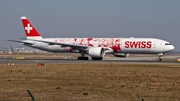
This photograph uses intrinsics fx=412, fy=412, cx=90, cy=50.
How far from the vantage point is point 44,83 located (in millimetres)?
27031

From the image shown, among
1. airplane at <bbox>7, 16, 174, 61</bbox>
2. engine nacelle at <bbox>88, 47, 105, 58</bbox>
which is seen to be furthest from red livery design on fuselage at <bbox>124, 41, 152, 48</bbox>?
engine nacelle at <bbox>88, 47, 105, 58</bbox>

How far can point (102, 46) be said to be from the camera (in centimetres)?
6631

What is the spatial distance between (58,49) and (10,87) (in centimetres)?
4525

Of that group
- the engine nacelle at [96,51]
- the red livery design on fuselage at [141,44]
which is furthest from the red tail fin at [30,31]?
the red livery design on fuselage at [141,44]

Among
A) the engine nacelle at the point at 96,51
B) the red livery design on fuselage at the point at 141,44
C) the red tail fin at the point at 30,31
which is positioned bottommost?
the engine nacelle at the point at 96,51

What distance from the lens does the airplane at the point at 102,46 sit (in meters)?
63.1

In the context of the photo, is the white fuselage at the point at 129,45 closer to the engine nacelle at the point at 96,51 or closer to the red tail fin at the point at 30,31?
the engine nacelle at the point at 96,51

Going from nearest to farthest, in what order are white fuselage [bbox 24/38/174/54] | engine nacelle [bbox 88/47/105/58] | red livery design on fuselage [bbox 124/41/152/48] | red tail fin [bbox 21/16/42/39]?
red livery design on fuselage [bbox 124/41/152/48], white fuselage [bbox 24/38/174/54], engine nacelle [bbox 88/47/105/58], red tail fin [bbox 21/16/42/39]

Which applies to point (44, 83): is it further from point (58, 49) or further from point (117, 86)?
point (58, 49)

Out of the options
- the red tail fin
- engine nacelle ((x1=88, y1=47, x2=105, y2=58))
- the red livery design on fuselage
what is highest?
the red tail fin

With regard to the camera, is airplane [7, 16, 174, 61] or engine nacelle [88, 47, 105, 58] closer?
airplane [7, 16, 174, 61]

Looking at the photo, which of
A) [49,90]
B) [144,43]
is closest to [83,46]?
[144,43]

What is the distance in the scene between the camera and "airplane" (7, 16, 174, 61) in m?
63.1

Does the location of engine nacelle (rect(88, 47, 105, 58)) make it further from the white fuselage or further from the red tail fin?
the red tail fin
